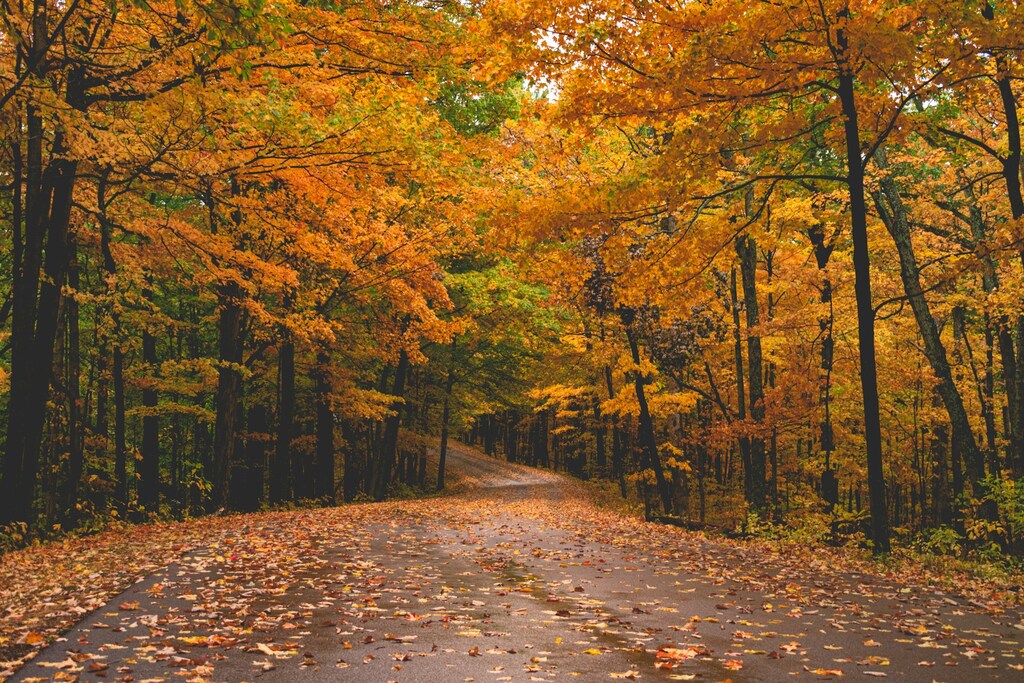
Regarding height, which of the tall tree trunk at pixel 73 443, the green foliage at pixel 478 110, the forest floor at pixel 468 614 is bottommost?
the forest floor at pixel 468 614

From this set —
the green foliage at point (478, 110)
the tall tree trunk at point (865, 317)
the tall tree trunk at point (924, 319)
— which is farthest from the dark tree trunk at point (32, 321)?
the tall tree trunk at point (924, 319)

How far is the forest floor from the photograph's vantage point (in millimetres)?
4965

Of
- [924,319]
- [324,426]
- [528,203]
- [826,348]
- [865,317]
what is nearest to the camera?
[865,317]

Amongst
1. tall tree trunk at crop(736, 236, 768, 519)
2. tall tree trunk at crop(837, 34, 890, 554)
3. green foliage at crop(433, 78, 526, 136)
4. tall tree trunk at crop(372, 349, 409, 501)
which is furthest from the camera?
tall tree trunk at crop(372, 349, 409, 501)

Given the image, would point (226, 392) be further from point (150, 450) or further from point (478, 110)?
point (478, 110)

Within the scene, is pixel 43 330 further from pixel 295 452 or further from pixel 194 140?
pixel 295 452

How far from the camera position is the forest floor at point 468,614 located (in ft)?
16.3

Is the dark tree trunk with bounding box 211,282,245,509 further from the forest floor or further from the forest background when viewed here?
the forest floor

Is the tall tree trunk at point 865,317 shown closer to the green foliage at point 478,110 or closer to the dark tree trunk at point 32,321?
the green foliage at point 478,110

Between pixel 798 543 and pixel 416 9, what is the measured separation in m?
10.6

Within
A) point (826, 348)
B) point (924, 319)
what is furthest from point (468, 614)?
point (826, 348)

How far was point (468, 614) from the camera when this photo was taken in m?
6.74

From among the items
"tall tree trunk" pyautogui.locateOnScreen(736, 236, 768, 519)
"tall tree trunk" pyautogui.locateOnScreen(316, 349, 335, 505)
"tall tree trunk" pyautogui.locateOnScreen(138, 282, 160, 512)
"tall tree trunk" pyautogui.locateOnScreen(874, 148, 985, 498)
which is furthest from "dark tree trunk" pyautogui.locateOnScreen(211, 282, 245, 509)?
"tall tree trunk" pyautogui.locateOnScreen(874, 148, 985, 498)

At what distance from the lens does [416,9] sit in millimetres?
10039
